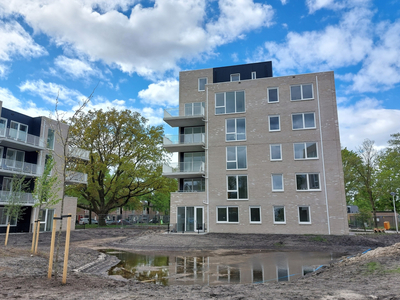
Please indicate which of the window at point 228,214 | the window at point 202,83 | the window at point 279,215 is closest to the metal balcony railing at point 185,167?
the window at point 228,214

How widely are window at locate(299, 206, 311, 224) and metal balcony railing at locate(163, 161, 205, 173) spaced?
949 cm

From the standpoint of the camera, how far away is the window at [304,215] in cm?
2567

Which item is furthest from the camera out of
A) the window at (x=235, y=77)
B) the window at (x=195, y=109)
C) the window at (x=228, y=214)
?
the window at (x=235, y=77)

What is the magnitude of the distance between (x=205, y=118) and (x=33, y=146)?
54.6ft

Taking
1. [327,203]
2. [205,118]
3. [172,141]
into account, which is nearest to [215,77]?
[205,118]

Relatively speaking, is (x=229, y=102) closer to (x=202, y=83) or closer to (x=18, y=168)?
(x=202, y=83)

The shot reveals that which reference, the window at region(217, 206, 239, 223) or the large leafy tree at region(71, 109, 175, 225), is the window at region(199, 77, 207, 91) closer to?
the large leafy tree at region(71, 109, 175, 225)

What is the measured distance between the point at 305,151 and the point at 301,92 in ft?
18.1

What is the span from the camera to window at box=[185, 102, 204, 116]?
101 ft

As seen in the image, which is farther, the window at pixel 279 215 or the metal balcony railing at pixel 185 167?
the metal balcony railing at pixel 185 167

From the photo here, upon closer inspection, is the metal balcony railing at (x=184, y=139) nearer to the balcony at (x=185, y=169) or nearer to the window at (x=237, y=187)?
the balcony at (x=185, y=169)

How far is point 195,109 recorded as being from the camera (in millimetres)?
30938

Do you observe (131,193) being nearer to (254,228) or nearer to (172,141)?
(172,141)

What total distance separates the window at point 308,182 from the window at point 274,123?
190 inches
